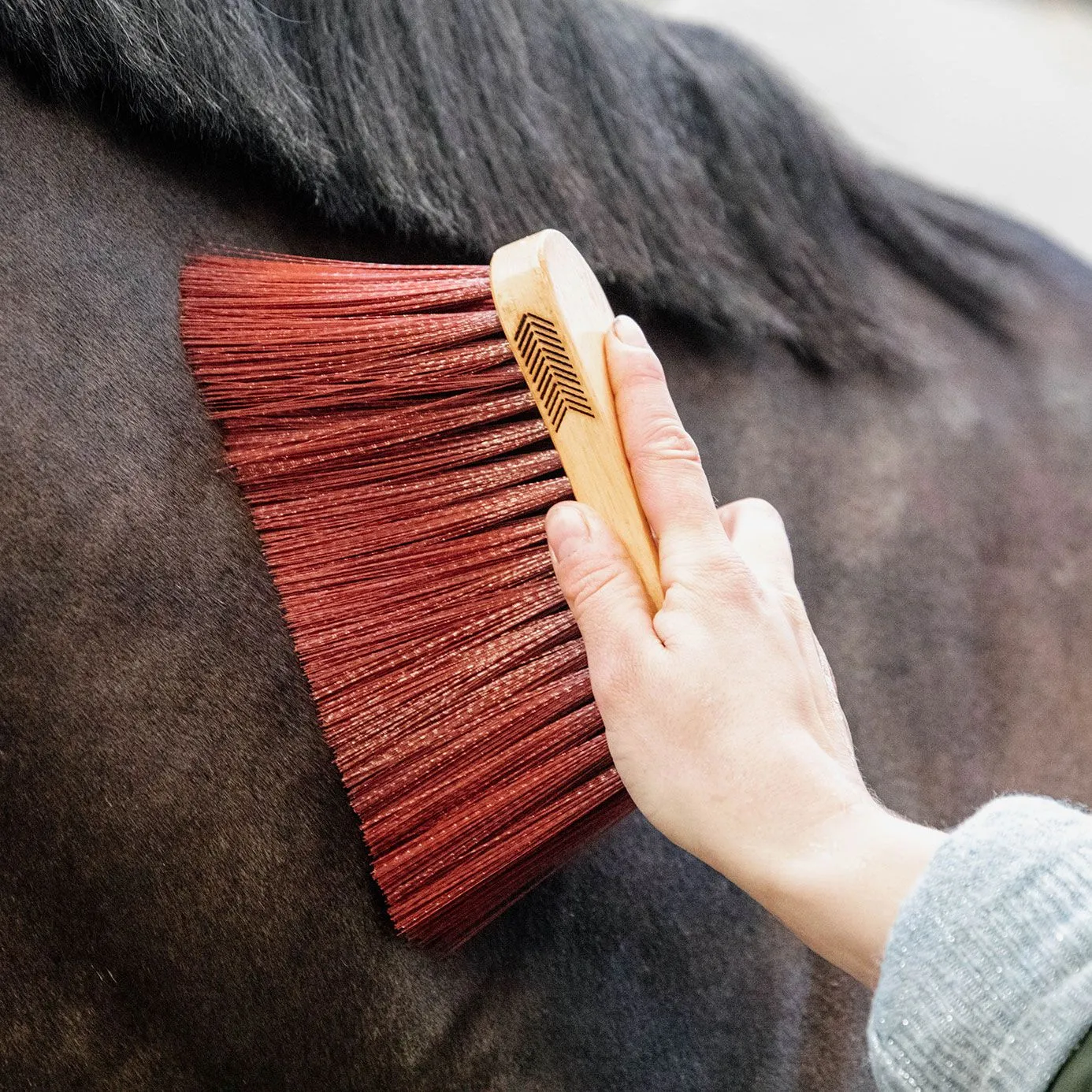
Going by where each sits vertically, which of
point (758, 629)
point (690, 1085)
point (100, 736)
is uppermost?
point (758, 629)

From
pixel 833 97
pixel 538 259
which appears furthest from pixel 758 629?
pixel 833 97

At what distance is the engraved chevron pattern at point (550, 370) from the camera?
0.50 metres

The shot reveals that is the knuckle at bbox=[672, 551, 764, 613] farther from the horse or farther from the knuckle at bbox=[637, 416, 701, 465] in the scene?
the horse

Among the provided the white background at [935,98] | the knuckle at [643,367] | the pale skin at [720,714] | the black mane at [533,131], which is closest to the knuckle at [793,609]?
the pale skin at [720,714]

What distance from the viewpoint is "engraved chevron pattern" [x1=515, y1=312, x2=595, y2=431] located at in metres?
0.50

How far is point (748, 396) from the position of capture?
0.70m

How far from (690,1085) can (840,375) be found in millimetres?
488

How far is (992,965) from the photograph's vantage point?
384 mm

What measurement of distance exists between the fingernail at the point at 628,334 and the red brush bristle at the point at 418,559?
5 cm

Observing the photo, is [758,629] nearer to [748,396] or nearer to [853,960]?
[853,960]

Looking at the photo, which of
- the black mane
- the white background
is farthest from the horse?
the white background

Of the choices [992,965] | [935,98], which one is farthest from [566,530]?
[935,98]

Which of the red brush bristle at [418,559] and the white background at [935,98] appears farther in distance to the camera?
the white background at [935,98]

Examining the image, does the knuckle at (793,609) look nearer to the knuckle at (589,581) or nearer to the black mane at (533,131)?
the knuckle at (589,581)
